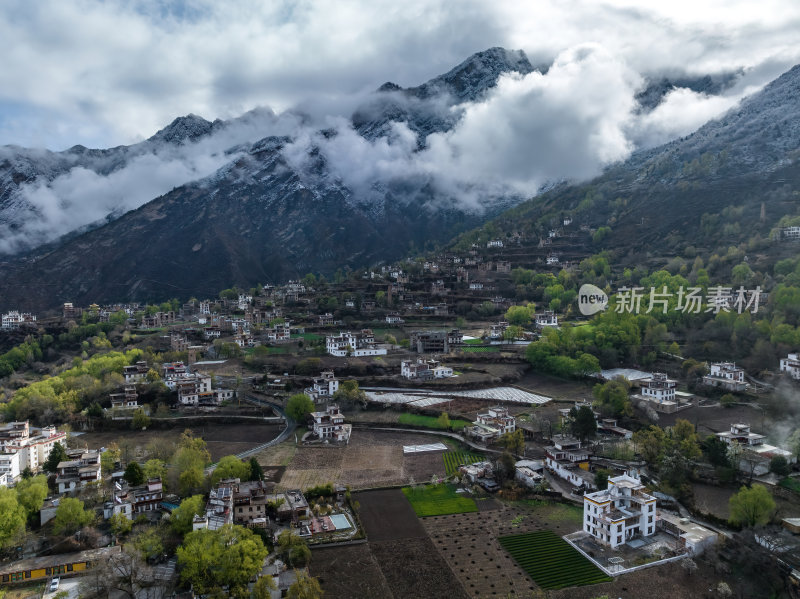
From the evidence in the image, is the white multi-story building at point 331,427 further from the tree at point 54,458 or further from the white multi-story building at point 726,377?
the white multi-story building at point 726,377

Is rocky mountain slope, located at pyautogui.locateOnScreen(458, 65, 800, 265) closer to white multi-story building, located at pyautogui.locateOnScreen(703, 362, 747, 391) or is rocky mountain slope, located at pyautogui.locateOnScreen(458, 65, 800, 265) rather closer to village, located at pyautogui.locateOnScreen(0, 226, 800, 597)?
white multi-story building, located at pyautogui.locateOnScreen(703, 362, 747, 391)

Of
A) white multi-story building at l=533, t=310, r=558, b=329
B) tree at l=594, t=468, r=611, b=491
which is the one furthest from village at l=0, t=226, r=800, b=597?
white multi-story building at l=533, t=310, r=558, b=329

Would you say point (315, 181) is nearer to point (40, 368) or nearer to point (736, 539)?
point (40, 368)

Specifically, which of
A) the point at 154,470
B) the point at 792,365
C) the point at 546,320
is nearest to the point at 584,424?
the point at 792,365

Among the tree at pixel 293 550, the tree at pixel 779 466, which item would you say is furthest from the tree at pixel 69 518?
the tree at pixel 779 466

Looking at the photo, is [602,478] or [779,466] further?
[779,466]

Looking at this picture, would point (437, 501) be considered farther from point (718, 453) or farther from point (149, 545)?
point (718, 453)
